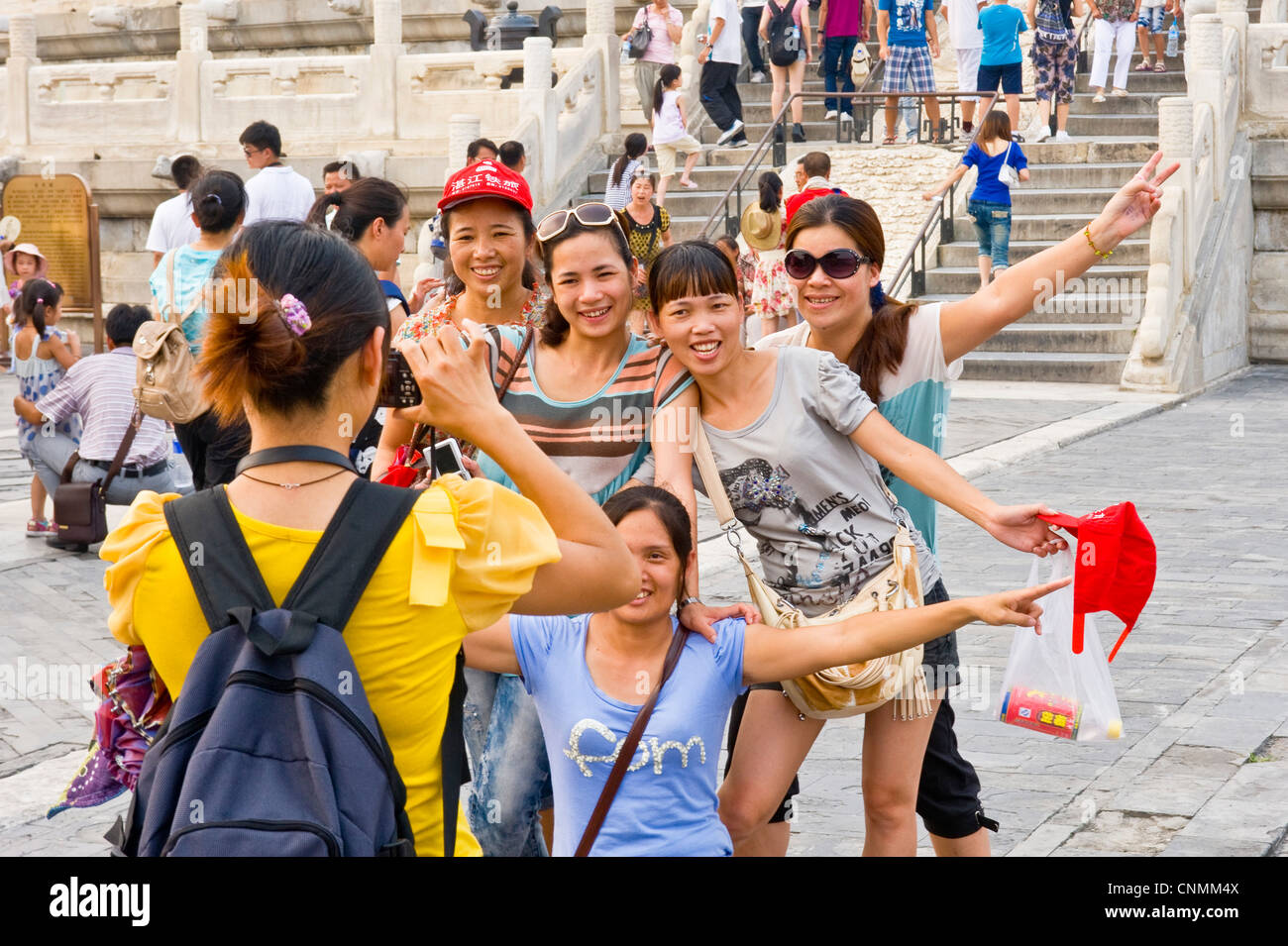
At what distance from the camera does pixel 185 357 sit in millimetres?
2818

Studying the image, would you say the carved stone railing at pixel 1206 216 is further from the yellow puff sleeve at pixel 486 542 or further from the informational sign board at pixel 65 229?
the yellow puff sleeve at pixel 486 542

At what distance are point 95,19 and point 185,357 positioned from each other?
90.9 ft

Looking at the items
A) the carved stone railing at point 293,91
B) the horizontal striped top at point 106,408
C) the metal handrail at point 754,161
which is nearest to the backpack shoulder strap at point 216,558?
the horizontal striped top at point 106,408

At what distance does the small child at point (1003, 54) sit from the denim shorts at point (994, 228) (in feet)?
7.00

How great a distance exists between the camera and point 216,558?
2.24 m

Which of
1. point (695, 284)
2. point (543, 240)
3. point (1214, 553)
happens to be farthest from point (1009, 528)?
point (1214, 553)

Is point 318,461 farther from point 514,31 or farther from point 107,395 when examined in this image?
point 514,31

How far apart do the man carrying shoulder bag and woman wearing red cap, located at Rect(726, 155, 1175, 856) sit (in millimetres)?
5761

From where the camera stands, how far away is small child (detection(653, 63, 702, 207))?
18.0 meters

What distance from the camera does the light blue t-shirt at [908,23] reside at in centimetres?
1836

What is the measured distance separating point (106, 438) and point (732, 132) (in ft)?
38.6

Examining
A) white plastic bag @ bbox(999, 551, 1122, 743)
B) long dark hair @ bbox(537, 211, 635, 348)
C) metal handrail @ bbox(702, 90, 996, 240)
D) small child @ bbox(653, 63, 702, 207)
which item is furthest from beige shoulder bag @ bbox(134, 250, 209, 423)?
small child @ bbox(653, 63, 702, 207)

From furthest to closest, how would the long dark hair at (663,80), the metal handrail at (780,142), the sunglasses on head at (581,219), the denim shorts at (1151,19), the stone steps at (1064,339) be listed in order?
the denim shorts at (1151,19)
the long dark hair at (663,80)
the metal handrail at (780,142)
the stone steps at (1064,339)
the sunglasses on head at (581,219)

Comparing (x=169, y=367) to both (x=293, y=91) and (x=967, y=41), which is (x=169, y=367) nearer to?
(x=967, y=41)
